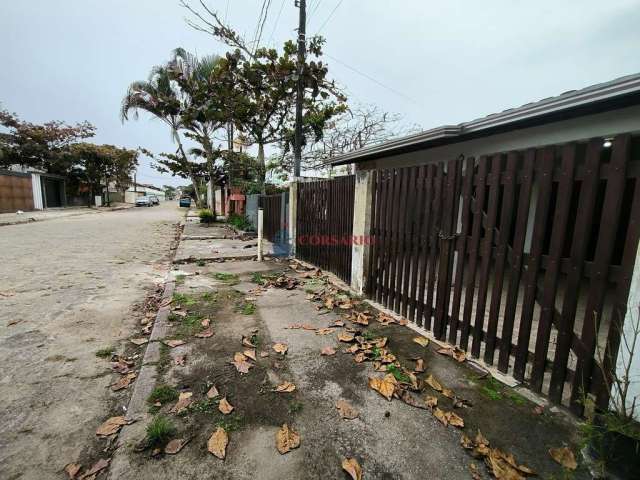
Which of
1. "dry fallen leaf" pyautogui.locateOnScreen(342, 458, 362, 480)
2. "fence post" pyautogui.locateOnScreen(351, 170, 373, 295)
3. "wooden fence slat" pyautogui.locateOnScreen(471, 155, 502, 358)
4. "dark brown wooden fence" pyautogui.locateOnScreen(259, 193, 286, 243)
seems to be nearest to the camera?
"dry fallen leaf" pyautogui.locateOnScreen(342, 458, 362, 480)

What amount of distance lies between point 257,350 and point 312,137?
38.3 feet

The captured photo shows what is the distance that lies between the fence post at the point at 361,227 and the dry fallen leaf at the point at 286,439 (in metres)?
2.74

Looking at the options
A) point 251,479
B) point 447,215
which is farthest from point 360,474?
point 447,215

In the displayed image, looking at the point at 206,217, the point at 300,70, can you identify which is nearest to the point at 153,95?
the point at 206,217

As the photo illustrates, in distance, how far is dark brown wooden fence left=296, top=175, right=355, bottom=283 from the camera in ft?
16.7

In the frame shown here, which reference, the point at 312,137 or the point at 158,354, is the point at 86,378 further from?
the point at 312,137

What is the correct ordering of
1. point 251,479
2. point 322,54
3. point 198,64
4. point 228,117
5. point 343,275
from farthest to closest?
point 198,64, point 228,117, point 322,54, point 343,275, point 251,479

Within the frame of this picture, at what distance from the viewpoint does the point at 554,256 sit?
2.16m

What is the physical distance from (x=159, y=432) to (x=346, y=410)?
1.20 m

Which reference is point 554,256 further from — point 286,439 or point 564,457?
point 286,439

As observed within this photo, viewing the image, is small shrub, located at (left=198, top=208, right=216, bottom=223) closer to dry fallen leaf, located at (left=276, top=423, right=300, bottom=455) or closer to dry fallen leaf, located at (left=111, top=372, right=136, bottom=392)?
dry fallen leaf, located at (left=111, top=372, right=136, bottom=392)

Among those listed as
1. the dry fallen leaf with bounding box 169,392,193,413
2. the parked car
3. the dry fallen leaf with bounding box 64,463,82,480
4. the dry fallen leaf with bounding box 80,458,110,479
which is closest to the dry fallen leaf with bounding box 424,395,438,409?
the dry fallen leaf with bounding box 169,392,193,413

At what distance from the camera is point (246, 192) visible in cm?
1391

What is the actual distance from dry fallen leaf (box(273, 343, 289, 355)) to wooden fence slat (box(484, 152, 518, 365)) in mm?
1861
